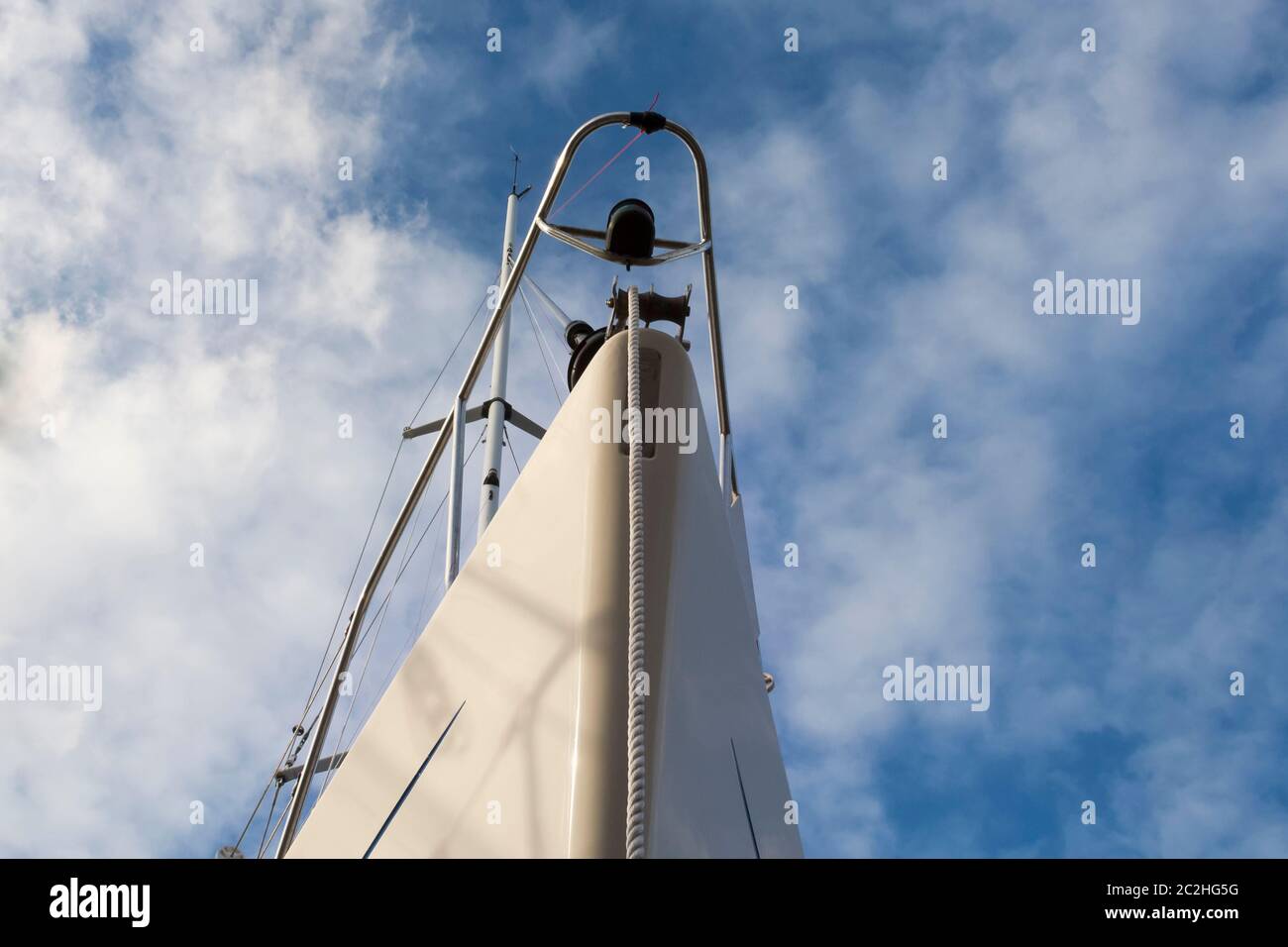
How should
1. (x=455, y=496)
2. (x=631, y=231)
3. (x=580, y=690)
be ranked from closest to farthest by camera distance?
(x=580, y=690) → (x=631, y=231) → (x=455, y=496)

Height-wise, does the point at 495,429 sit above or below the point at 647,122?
below

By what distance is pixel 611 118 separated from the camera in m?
5.06

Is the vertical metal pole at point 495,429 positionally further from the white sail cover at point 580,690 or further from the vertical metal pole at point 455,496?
the white sail cover at point 580,690

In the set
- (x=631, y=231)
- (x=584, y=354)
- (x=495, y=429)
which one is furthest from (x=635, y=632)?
(x=495, y=429)

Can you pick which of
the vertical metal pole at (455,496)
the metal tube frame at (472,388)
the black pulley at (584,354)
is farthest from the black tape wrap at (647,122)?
the vertical metal pole at (455,496)

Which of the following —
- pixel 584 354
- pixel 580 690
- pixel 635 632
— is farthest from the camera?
pixel 584 354

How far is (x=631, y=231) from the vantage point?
15.7 ft

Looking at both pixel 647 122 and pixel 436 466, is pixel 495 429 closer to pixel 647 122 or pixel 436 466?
pixel 436 466

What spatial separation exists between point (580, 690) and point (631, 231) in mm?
2328

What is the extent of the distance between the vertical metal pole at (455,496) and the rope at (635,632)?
2.45 m

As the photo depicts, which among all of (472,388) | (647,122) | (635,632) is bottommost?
(635,632)
